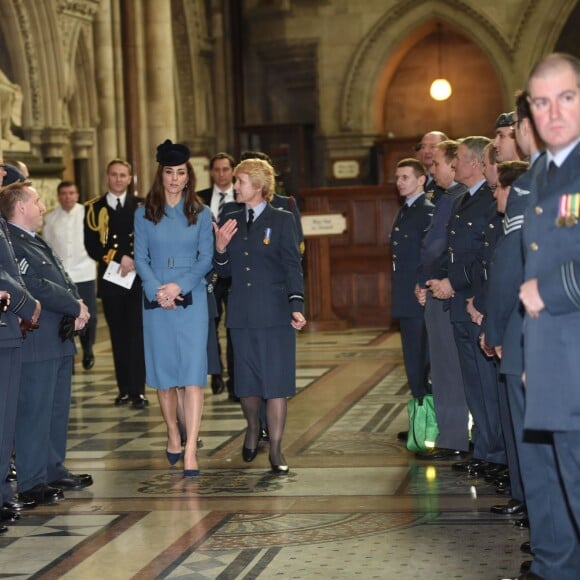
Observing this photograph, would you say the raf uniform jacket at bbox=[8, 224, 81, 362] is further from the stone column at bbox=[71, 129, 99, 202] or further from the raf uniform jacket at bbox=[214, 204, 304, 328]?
the stone column at bbox=[71, 129, 99, 202]

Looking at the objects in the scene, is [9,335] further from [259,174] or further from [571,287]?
[571,287]

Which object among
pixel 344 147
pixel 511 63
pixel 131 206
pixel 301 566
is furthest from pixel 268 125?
pixel 301 566

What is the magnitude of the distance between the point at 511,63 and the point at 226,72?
5.02 m

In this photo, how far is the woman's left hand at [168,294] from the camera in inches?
279

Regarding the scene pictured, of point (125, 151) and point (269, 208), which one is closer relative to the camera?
point (269, 208)

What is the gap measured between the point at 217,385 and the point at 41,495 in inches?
157

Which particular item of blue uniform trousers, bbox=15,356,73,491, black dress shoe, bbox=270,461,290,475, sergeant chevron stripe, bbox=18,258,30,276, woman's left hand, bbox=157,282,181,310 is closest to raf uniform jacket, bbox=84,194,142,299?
woman's left hand, bbox=157,282,181,310

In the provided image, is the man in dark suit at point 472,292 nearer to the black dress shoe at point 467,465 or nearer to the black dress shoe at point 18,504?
the black dress shoe at point 467,465

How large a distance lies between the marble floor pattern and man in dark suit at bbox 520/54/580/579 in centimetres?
109

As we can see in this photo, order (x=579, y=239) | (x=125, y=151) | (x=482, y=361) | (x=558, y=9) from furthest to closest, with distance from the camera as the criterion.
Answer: (x=558, y=9) < (x=125, y=151) < (x=482, y=361) < (x=579, y=239)

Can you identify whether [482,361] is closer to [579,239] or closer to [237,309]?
[237,309]

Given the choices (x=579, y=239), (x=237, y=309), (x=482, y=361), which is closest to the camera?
(x=579, y=239)

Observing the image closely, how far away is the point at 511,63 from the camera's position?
75.2ft

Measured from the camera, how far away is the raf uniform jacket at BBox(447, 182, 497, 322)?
6520 millimetres
